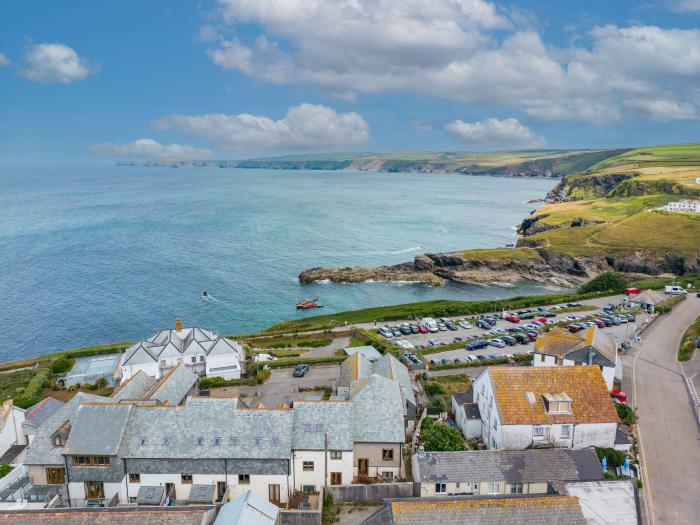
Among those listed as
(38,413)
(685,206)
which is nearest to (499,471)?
(38,413)

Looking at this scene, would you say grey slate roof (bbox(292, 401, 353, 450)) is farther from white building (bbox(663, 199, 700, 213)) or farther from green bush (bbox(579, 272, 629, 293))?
white building (bbox(663, 199, 700, 213))

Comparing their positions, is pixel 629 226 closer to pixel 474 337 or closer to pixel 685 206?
pixel 685 206

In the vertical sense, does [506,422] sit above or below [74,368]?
above

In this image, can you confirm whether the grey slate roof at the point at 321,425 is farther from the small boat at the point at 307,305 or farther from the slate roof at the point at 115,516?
the small boat at the point at 307,305

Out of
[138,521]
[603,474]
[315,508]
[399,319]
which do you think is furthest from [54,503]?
[399,319]

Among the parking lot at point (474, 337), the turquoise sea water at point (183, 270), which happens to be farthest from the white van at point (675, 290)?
the turquoise sea water at point (183, 270)

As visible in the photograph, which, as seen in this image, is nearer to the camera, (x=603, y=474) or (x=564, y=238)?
(x=603, y=474)

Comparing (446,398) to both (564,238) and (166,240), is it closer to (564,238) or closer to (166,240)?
(564,238)
